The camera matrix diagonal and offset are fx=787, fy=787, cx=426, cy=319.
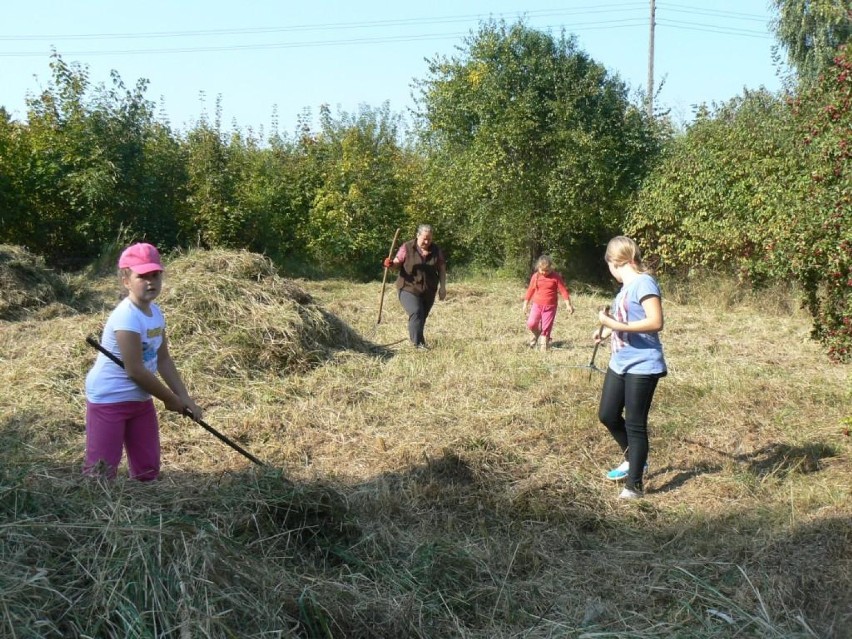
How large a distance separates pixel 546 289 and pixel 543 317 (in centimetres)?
37

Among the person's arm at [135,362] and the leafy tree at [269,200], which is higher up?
the leafy tree at [269,200]

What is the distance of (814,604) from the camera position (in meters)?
3.70

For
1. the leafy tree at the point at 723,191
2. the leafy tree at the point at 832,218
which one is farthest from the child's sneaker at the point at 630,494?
the leafy tree at the point at 723,191

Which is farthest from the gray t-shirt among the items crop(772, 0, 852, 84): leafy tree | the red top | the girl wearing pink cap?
crop(772, 0, 852, 84): leafy tree

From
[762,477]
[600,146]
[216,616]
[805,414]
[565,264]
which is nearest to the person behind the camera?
[216,616]

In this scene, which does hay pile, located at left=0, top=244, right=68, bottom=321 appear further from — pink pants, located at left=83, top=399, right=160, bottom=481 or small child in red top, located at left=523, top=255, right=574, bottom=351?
pink pants, located at left=83, top=399, right=160, bottom=481

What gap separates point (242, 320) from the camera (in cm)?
822

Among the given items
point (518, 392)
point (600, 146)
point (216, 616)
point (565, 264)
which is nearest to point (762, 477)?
point (518, 392)

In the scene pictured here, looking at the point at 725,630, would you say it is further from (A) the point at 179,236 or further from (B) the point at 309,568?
(A) the point at 179,236

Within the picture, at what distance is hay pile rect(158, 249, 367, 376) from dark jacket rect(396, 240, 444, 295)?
0.91 m

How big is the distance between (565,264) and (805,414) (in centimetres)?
1427

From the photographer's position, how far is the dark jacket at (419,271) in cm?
915

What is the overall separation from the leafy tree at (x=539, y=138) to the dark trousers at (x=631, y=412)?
42.8ft

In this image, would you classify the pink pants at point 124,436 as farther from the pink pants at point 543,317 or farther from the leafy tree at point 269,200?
the leafy tree at point 269,200
